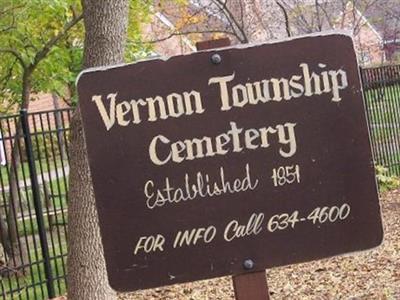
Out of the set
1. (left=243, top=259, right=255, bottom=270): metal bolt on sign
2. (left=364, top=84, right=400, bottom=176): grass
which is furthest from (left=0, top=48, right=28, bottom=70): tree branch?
(left=243, top=259, right=255, bottom=270): metal bolt on sign

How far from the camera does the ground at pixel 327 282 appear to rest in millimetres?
6848

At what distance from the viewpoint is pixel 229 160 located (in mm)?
3156

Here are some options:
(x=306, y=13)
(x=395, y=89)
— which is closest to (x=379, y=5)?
(x=306, y=13)

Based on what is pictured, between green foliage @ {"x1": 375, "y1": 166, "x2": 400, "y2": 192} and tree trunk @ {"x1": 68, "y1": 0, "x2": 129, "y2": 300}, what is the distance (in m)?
8.40

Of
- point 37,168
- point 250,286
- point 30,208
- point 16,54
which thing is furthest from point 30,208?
point 250,286

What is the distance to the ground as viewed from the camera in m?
6.85

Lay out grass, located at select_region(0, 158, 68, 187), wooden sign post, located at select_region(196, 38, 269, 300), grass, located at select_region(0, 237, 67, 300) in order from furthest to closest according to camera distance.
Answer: grass, located at select_region(0, 158, 68, 187) → grass, located at select_region(0, 237, 67, 300) → wooden sign post, located at select_region(196, 38, 269, 300)

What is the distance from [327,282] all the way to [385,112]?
26.1 feet

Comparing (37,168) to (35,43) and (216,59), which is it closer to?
(35,43)

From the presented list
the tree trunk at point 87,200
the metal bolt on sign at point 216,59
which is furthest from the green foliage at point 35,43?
the metal bolt on sign at point 216,59

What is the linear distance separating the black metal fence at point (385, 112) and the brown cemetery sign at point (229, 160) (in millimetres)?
11158

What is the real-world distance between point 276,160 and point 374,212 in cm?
46

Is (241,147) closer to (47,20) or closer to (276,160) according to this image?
(276,160)

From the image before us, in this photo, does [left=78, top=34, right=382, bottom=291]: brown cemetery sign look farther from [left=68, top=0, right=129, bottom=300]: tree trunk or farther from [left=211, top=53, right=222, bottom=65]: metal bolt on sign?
[left=68, top=0, right=129, bottom=300]: tree trunk
